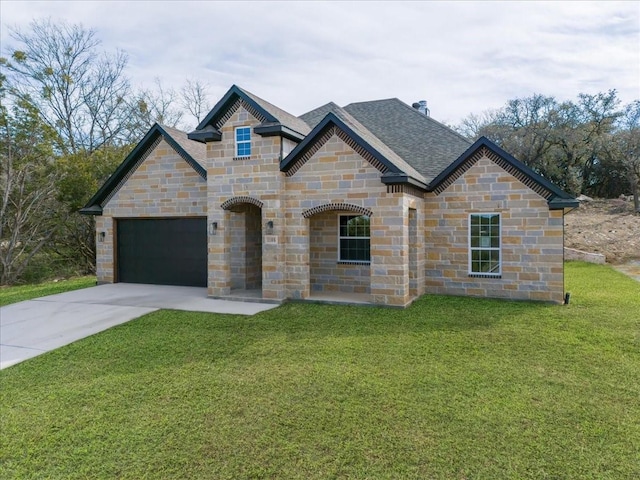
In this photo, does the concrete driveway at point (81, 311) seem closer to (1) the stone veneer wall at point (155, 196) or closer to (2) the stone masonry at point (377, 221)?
(2) the stone masonry at point (377, 221)

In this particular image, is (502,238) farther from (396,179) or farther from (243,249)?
(243,249)

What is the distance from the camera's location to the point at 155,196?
48.1 feet

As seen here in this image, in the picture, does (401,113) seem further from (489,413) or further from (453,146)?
(489,413)

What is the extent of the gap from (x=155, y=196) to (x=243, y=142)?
195 inches

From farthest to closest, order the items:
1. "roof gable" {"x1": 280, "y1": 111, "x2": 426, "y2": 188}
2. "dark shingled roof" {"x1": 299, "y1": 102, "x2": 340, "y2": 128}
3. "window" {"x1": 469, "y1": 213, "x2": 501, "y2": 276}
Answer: "dark shingled roof" {"x1": 299, "y1": 102, "x2": 340, "y2": 128}, "window" {"x1": 469, "y1": 213, "x2": 501, "y2": 276}, "roof gable" {"x1": 280, "y1": 111, "x2": 426, "y2": 188}

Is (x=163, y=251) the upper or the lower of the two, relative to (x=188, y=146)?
lower

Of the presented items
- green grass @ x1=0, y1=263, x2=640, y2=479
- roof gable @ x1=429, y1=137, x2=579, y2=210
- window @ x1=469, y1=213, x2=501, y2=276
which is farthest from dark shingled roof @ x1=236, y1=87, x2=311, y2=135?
green grass @ x1=0, y1=263, x2=640, y2=479

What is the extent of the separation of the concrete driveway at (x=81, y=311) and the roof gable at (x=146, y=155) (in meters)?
3.48

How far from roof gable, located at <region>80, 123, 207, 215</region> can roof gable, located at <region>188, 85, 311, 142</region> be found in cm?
218

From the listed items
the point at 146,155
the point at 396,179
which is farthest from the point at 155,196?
the point at 396,179

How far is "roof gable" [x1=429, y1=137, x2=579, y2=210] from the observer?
10.8 meters

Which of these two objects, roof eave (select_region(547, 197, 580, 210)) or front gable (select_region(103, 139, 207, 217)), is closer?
roof eave (select_region(547, 197, 580, 210))

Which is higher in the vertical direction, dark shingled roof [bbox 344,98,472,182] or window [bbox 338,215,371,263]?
dark shingled roof [bbox 344,98,472,182]

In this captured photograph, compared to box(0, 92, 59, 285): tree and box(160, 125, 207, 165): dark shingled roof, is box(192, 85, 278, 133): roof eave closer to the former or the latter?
box(160, 125, 207, 165): dark shingled roof
